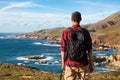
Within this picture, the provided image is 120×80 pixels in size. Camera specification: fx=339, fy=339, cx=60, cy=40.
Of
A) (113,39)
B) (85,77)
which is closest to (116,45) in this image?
(113,39)

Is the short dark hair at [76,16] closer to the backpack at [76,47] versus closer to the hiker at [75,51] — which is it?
the hiker at [75,51]

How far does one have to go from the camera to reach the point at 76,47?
10.4m

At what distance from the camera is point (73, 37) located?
10445 millimetres

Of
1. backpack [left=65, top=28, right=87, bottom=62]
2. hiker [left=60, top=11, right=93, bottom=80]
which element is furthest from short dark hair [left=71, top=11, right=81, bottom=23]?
backpack [left=65, top=28, right=87, bottom=62]

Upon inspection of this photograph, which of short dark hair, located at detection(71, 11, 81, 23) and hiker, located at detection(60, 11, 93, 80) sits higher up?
short dark hair, located at detection(71, 11, 81, 23)

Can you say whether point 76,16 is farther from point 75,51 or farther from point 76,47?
point 75,51

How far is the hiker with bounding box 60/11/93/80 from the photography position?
1043 cm

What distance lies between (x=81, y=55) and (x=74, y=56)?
22 centimetres

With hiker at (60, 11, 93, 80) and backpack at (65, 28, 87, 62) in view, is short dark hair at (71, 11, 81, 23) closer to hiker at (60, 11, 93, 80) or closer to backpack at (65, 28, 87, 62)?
hiker at (60, 11, 93, 80)

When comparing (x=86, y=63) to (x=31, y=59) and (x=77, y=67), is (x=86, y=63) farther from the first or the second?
(x=31, y=59)

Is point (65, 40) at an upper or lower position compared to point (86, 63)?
upper

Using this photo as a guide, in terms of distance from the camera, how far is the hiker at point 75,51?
1043cm

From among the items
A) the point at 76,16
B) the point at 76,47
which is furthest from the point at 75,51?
the point at 76,16

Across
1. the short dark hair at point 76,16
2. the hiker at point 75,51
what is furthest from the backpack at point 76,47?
the short dark hair at point 76,16
